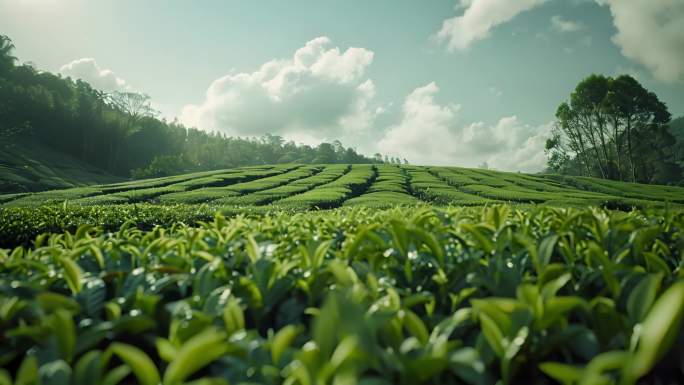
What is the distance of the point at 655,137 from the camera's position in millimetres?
41156

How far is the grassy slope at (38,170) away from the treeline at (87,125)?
8.76 ft

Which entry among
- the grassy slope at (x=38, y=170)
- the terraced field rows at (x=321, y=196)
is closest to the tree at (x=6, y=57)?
the grassy slope at (x=38, y=170)

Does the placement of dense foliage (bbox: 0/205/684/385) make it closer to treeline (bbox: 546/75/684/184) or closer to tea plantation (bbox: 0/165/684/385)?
tea plantation (bbox: 0/165/684/385)

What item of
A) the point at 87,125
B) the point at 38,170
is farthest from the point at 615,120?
the point at 87,125

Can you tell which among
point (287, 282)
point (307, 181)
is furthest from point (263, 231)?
point (307, 181)

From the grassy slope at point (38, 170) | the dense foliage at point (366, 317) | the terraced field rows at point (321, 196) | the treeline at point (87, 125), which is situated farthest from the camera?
the treeline at point (87, 125)

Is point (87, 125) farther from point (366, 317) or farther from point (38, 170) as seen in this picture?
point (366, 317)

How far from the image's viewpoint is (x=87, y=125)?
5497 centimetres

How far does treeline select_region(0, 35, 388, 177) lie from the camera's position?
48281mm

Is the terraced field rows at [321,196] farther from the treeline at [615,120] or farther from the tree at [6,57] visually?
the tree at [6,57]

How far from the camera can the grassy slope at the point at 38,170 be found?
2861 cm

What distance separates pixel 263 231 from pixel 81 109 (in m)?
67.7

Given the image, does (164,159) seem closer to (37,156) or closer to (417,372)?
(37,156)

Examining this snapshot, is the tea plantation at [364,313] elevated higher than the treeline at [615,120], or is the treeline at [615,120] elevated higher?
the treeline at [615,120]
